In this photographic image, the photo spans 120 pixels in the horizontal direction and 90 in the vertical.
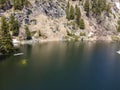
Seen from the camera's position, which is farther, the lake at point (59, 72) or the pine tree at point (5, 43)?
the pine tree at point (5, 43)

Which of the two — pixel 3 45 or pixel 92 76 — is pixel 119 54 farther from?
pixel 3 45

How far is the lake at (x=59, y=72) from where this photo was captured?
102 m

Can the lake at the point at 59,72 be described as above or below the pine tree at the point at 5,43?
below

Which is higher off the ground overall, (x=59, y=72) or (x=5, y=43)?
(x=5, y=43)

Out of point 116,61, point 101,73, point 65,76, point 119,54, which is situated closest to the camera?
point 65,76

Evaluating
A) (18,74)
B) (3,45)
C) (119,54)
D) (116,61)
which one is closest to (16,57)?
(3,45)

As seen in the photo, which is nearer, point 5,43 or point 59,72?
point 59,72

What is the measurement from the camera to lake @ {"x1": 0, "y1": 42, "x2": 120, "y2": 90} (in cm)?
10176

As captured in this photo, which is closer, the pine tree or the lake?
the lake

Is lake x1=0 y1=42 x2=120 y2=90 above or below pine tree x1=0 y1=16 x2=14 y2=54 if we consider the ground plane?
below

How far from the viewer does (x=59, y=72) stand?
121 meters

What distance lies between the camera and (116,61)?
154000 mm

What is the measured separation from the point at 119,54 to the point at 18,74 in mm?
89252

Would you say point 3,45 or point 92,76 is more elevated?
point 3,45
